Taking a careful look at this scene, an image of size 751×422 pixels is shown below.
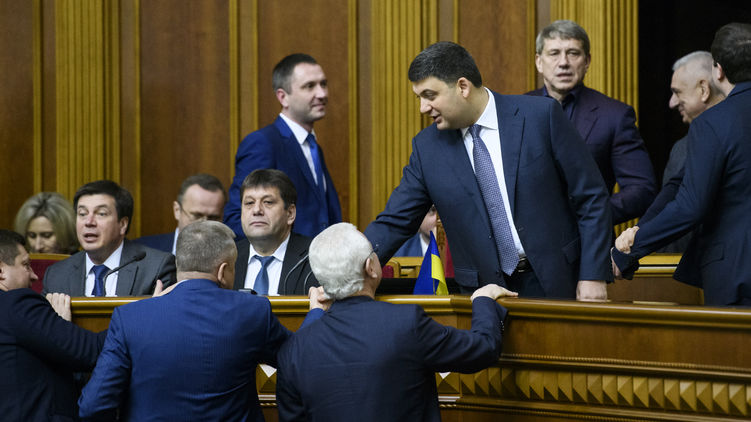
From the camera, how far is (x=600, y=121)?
4074 millimetres

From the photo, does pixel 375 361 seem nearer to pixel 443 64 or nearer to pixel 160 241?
pixel 443 64

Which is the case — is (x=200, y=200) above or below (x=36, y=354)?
above

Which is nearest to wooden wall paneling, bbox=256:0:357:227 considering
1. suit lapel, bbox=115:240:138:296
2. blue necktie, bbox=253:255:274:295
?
blue necktie, bbox=253:255:274:295

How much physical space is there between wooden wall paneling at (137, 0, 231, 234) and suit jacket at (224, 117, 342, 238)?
1.47 m

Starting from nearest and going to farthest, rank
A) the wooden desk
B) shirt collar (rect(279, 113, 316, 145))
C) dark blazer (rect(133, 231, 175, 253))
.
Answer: the wooden desk → shirt collar (rect(279, 113, 316, 145)) → dark blazer (rect(133, 231, 175, 253))

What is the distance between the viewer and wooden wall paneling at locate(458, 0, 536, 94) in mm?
5773

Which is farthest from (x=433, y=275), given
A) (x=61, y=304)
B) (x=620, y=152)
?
(x=61, y=304)

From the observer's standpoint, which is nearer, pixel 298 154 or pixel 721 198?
pixel 721 198

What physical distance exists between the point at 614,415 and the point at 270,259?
1699 mm

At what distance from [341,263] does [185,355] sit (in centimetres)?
48

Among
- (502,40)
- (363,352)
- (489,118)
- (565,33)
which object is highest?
(502,40)

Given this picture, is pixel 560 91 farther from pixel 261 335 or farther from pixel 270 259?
pixel 261 335

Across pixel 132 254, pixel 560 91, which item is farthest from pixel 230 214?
pixel 560 91

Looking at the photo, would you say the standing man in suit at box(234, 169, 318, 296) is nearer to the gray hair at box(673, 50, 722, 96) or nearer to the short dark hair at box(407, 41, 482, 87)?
the short dark hair at box(407, 41, 482, 87)
